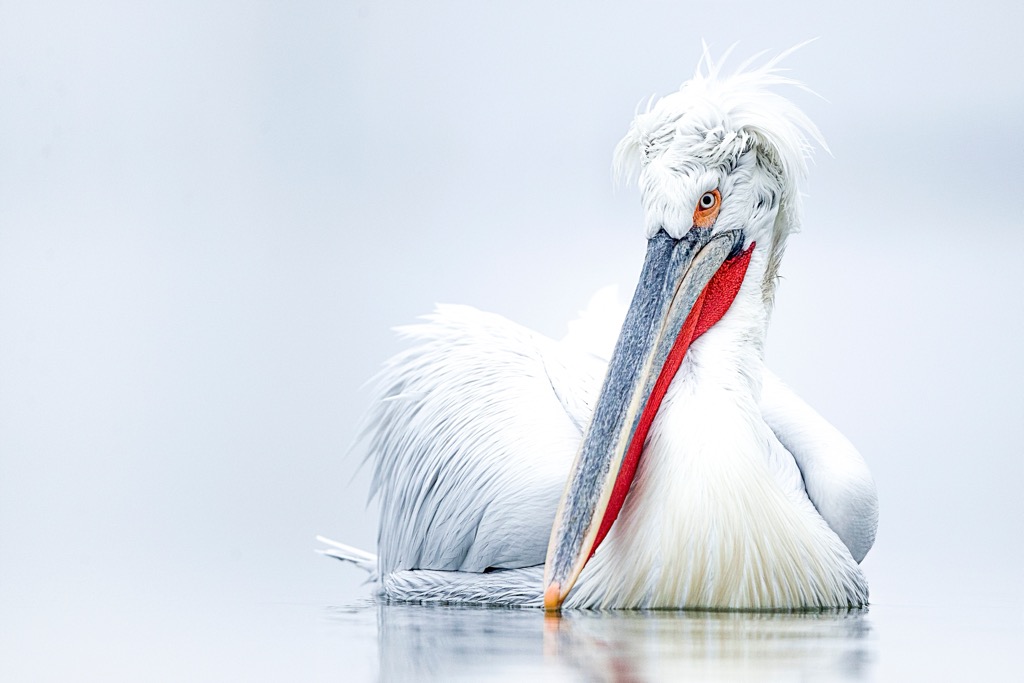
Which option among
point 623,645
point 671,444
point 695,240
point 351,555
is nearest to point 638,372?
point 671,444

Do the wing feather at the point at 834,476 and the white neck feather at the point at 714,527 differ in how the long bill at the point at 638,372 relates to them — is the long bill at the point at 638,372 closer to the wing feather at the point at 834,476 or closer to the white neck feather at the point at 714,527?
the white neck feather at the point at 714,527

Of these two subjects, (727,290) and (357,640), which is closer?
(357,640)

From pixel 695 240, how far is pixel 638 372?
1.57 feet

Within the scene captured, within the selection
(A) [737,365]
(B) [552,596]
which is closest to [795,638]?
(B) [552,596]

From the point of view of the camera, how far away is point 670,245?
17.6 ft

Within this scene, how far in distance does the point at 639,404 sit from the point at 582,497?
0.38 m

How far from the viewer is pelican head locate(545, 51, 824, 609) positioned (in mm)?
5164

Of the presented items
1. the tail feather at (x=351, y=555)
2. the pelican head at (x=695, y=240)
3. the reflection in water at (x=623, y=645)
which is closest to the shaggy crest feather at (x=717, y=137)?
the pelican head at (x=695, y=240)

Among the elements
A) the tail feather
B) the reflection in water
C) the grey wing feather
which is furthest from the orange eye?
the tail feather

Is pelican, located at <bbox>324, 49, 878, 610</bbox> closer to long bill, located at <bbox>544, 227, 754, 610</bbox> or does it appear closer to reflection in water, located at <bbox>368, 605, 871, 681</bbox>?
long bill, located at <bbox>544, 227, 754, 610</bbox>

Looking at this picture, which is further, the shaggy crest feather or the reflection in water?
the shaggy crest feather

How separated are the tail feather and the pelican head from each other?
6.66 feet

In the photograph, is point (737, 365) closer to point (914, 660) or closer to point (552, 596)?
point (552, 596)

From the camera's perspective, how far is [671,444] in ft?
16.9
